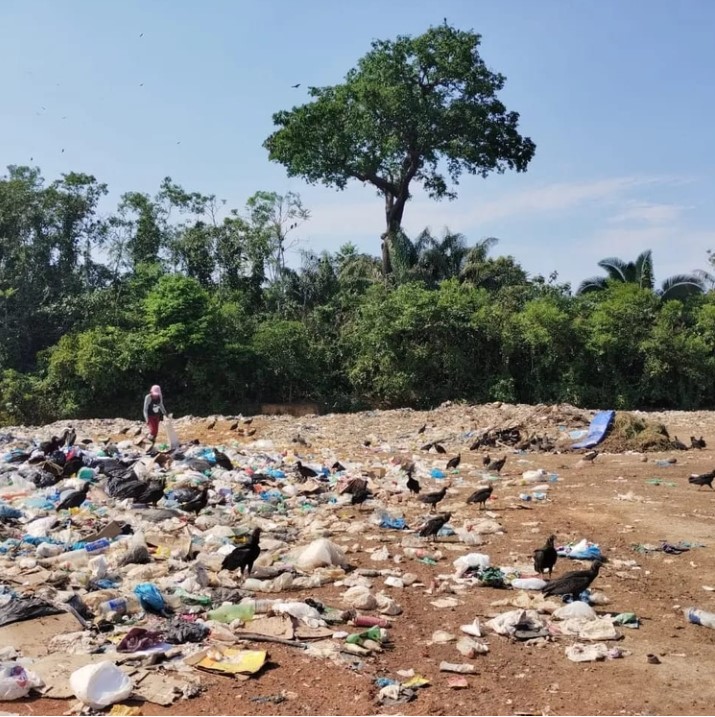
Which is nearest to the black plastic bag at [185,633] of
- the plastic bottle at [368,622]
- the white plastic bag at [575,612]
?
the plastic bottle at [368,622]

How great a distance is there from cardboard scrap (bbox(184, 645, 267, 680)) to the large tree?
2170 centimetres

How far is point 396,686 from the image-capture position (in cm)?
367

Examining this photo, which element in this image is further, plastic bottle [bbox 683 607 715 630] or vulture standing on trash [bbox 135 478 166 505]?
vulture standing on trash [bbox 135 478 166 505]

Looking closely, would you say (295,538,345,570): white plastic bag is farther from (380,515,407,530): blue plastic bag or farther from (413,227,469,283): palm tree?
(413,227,469,283): palm tree

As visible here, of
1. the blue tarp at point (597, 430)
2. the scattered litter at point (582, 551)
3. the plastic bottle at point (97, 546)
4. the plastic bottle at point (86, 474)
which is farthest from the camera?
the blue tarp at point (597, 430)

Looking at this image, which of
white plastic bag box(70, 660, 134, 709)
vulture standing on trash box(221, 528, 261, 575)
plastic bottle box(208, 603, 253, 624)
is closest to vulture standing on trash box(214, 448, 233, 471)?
vulture standing on trash box(221, 528, 261, 575)

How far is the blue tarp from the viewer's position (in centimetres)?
1214

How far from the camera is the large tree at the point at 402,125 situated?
2448cm

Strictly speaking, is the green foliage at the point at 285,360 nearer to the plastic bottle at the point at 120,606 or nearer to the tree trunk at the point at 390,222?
the tree trunk at the point at 390,222

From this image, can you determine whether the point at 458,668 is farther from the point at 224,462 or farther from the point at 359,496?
the point at 224,462

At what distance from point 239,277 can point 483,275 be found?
8.53 m

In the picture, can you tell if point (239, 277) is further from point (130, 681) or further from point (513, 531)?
point (130, 681)

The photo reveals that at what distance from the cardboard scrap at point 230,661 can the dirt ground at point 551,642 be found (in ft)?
0.18

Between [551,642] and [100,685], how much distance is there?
2.48 metres
